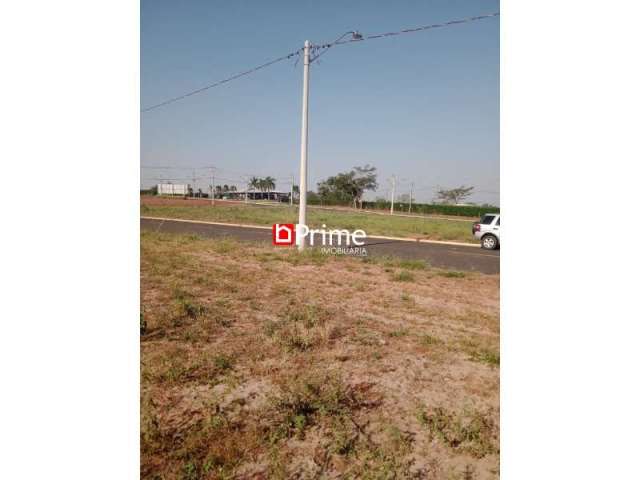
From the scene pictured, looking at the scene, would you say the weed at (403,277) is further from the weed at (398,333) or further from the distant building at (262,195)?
the distant building at (262,195)

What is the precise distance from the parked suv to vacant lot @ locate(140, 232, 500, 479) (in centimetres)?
629

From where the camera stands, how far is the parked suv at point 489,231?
34.1 ft

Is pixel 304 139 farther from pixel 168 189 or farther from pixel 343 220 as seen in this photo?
pixel 343 220

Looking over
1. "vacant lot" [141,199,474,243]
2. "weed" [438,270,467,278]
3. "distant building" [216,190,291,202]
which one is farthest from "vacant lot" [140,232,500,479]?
"distant building" [216,190,291,202]

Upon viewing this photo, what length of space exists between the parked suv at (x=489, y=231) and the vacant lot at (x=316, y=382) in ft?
20.6

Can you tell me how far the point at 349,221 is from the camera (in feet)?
56.3

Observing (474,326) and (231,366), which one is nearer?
(231,366)

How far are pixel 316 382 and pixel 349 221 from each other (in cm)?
1503

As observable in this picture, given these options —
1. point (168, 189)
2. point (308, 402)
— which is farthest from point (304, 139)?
point (308, 402)

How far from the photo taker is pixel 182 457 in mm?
1645

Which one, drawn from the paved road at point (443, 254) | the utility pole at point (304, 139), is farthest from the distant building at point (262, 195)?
the utility pole at point (304, 139)
